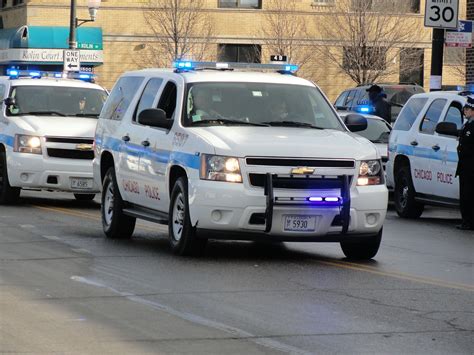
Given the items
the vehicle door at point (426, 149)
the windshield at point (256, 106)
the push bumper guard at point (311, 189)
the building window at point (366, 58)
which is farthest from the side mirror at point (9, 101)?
the building window at point (366, 58)

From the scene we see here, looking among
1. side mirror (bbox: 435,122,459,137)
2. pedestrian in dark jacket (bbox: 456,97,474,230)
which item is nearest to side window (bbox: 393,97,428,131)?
side mirror (bbox: 435,122,459,137)

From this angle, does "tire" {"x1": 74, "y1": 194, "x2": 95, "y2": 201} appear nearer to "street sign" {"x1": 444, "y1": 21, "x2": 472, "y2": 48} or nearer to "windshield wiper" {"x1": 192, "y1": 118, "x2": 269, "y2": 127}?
"street sign" {"x1": 444, "y1": 21, "x2": 472, "y2": 48}

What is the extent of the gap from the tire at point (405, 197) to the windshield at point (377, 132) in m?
3.20

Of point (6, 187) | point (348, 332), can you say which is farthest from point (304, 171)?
point (6, 187)

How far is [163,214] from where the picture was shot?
13.3 metres

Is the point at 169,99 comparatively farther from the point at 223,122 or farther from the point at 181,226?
the point at 181,226

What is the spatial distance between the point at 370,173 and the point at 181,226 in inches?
75.9

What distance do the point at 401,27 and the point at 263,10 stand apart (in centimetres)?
576

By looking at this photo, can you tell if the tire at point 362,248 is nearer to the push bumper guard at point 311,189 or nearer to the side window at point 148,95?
the push bumper guard at point 311,189

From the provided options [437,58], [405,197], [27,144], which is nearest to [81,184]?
[27,144]

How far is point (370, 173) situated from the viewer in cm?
1242

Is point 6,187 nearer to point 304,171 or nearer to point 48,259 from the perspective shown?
point 48,259

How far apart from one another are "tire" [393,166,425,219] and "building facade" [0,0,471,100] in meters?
30.6

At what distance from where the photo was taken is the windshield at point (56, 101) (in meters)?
19.9
